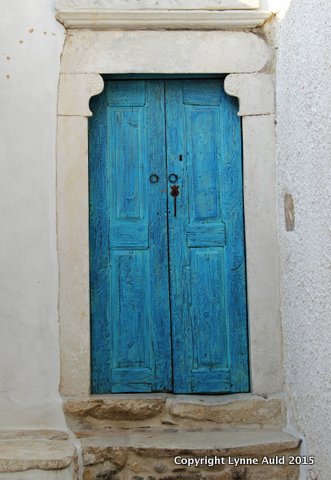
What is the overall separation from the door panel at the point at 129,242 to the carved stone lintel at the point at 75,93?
16cm

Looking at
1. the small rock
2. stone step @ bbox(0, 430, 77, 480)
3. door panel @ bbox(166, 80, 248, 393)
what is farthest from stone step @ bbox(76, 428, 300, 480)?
door panel @ bbox(166, 80, 248, 393)

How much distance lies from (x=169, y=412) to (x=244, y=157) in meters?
1.58

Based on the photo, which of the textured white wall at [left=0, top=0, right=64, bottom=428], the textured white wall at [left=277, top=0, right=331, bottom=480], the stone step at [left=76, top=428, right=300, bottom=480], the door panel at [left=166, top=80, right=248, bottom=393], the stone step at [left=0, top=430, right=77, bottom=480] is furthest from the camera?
the door panel at [left=166, top=80, right=248, bottom=393]

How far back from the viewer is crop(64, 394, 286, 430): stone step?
14.0 ft

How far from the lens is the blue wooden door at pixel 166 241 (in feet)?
14.7

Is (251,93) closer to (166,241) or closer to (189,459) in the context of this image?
(166,241)

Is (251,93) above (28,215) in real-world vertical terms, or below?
above

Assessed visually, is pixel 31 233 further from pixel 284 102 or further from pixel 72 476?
pixel 284 102

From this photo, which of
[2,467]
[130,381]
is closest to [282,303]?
[130,381]

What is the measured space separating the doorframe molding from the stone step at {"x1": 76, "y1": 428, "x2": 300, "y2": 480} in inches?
16.3

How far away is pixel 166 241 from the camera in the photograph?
4508 mm

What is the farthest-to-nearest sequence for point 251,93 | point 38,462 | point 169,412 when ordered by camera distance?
point 251,93 → point 169,412 → point 38,462

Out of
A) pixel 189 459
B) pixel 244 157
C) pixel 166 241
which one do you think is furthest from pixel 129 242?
pixel 189 459

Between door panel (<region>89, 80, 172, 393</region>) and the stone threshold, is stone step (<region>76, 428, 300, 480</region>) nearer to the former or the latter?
door panel (<region>89, 80, 172, 393</region>)
